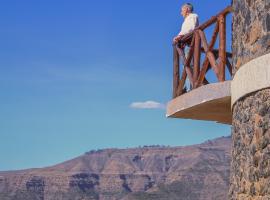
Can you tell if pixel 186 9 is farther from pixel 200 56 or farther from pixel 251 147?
pixel 251 147

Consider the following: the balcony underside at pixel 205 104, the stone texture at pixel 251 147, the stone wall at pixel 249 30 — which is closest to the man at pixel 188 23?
the balcony underside at pixel 205 104

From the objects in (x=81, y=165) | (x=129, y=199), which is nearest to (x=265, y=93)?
(x=129, y=199)

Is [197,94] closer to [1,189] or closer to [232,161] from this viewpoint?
[232,161]

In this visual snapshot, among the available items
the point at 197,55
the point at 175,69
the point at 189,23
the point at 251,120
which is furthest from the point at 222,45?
the point at 251,120

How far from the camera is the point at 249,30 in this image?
655 centimetres

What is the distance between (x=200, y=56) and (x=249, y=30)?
221 centimetres

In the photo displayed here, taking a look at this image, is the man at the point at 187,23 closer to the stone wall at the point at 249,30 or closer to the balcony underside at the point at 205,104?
the balcony underside at the point at 205,104

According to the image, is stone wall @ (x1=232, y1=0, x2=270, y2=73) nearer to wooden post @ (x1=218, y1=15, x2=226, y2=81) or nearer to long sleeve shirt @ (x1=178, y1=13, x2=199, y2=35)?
wooden post @ (x1=218, y1=15, x2=226, y2=81)

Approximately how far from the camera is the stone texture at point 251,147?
6.01 metres

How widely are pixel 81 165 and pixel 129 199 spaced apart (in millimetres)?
50141

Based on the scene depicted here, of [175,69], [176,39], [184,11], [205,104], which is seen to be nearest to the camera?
[205,104]

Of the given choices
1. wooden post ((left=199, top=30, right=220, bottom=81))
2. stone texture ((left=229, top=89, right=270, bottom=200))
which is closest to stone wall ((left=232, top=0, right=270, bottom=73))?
stone texture ((left=229, top=89, right=270, bottom=200))

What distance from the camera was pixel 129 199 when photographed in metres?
152

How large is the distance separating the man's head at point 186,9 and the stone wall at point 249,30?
8.07 feet
